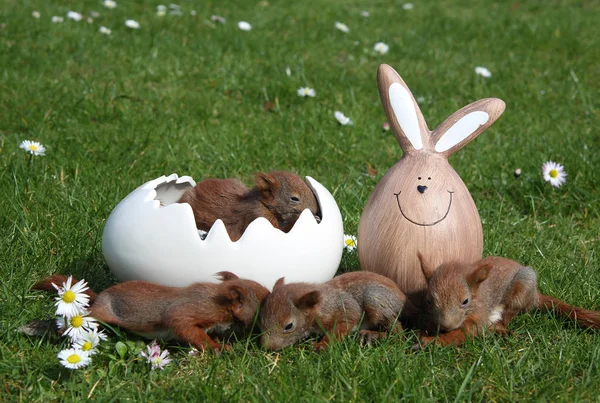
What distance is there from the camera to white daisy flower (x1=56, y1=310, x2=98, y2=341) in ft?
9.18

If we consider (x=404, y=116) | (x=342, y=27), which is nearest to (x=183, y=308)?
(x=404, y=116)

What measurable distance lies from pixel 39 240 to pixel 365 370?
1.75m

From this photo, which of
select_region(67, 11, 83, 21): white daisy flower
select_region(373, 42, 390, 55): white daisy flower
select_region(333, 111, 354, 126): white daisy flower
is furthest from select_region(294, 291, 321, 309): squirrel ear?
select_region(67, 11, 83, 21): white daisy flower

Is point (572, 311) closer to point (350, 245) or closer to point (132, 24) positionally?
point (350, 245)

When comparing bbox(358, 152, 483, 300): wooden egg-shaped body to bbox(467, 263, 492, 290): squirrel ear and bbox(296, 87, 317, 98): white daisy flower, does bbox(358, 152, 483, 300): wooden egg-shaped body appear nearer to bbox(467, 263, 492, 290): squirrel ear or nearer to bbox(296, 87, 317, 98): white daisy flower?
bbox(467, 263, 492, 290): squirrel ear

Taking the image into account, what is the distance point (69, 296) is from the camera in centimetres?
288

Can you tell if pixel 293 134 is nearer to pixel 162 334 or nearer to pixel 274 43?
pixel 274 43

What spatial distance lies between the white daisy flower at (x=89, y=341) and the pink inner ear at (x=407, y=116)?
145cm

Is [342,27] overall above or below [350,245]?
below

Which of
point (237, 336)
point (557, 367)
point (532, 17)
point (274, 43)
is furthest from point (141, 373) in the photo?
point (532, 17)

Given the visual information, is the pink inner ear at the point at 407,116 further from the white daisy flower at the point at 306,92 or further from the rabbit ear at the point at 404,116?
the white daisy flower at the point at 306,92

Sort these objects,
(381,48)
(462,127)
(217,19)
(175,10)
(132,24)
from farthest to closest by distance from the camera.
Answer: (175,10) → (217,19) → (381,48) → (132,24) → (462,127)

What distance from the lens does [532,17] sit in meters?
9.04

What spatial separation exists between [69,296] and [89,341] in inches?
8.2
